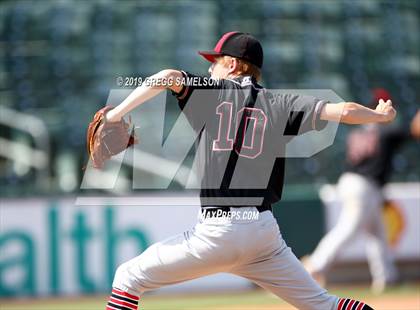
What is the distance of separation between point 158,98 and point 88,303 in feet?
12.4

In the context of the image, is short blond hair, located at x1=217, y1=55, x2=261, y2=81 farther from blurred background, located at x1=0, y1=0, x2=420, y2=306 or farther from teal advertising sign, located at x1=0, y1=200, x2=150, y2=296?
blurred background, located at x1=0, y1=0, x2=420, y2=306

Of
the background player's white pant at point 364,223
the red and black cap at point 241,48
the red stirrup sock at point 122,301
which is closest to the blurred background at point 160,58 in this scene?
the background player's white pant at point 364,223

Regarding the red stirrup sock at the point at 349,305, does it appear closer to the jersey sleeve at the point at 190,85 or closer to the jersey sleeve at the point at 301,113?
the jersey sleeve at the point at 301,113

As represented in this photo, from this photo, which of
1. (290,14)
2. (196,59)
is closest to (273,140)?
(196,59)

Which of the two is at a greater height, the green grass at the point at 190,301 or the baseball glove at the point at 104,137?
the baseball glove at the point at 104,137

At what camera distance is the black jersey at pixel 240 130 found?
14.1 ft

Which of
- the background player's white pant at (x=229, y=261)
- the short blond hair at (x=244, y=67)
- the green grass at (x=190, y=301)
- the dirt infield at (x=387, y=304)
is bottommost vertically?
the green grass at (x=190, y=301)

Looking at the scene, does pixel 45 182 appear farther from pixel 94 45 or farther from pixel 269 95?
pixel 269 95

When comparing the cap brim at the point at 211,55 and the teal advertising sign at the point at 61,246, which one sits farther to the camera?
the teal advertising sign at the point at 61,246

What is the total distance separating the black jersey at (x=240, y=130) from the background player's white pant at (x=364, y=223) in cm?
518

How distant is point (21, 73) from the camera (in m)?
12.8

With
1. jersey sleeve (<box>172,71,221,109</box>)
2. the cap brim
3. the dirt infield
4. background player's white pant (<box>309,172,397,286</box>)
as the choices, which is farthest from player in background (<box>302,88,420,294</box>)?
jersey sleeve (<box>172,71,221,109</box>)

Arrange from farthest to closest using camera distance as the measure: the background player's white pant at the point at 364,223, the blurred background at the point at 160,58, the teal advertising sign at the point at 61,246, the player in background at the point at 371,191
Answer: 1. the blurred background at the point at 160,58
2. the teal advertising sign at the point at 61,246
3. the player in background at the point at 371,191
4. the background player's white pant at the point at 364,223

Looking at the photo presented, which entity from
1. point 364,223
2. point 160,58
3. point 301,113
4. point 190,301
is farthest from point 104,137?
point 160,58
